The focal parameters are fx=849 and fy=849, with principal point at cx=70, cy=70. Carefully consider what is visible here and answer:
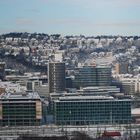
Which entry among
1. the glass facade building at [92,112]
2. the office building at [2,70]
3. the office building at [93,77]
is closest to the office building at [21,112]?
the glass facade building at [92,112]

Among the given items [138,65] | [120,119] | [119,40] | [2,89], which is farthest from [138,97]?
[119,40]

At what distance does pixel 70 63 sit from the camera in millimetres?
43750

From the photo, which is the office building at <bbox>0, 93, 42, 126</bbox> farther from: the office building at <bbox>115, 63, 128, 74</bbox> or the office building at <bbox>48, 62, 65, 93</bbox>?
the office building at <bbox>115, 63, 128, 74</bbox>

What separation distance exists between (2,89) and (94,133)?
10.5 m

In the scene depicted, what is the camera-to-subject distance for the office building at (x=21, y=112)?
2392cm

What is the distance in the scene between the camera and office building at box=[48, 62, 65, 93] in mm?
31297

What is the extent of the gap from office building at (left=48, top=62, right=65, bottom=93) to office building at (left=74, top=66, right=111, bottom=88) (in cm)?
189

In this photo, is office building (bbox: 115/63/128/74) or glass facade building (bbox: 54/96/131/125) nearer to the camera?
glass facade building (bbox: 54/96/131/125)

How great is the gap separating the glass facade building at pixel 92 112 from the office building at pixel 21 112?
0.63m

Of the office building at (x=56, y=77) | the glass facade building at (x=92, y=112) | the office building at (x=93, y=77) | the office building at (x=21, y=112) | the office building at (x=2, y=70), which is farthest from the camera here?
the office building at (x=2, y=70)

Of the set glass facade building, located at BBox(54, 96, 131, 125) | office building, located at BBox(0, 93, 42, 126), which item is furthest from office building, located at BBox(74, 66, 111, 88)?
office building, located at BBox(0, 93, 42, 126)

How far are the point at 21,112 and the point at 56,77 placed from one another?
7.68 meters

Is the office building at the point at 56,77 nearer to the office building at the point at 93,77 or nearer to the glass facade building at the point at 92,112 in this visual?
the office building at the point at 93,77

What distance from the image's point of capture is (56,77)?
31.7 metres
